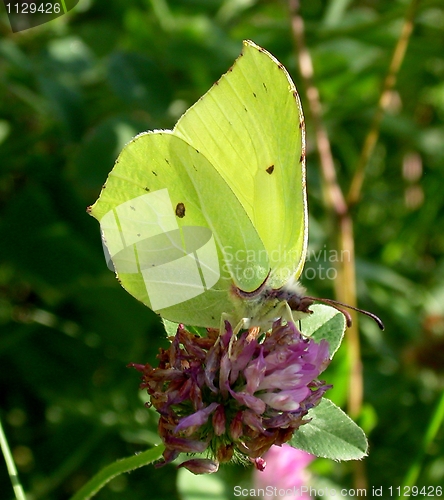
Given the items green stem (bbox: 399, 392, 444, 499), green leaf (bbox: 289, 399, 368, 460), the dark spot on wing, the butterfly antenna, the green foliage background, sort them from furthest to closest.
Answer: the green foliage background → green stem (bbox: 399, 392, 444, 499) → the dark spot on wing → the butterfly antenna → green leaf (bbox: 289, 399, 368, 460)

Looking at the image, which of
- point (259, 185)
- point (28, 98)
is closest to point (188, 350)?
point (259, 185)

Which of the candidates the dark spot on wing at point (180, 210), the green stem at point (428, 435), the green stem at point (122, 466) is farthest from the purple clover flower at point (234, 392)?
the green stem at point (428, 435)

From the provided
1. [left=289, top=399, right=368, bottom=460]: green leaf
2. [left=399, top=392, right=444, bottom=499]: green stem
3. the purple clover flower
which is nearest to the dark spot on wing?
the purple clover flower

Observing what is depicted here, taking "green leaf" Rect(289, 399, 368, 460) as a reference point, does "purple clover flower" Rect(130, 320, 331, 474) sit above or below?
above

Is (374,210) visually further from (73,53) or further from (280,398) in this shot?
(280,398)

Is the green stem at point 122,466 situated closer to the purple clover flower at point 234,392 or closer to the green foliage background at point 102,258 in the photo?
the purple clover flower at point 234,392

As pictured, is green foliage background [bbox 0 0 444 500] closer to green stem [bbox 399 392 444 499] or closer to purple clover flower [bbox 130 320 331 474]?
green stem [bbox 399 392 444 499]
